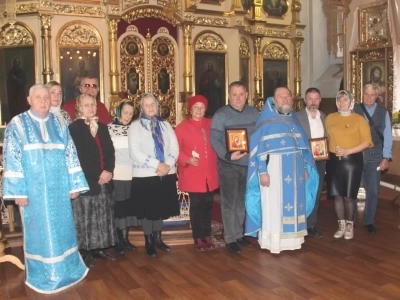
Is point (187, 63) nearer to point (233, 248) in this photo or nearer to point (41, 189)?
point (233, 248)

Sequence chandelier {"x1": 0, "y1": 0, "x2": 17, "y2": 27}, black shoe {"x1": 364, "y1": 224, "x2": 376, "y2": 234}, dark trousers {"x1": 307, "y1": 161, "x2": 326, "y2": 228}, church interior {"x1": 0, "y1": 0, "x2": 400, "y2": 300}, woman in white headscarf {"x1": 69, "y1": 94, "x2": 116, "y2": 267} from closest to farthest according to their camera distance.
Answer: church interior {"x1": 0, "y1": 0, "x2": 400, "y2": 300} → woman in white headscarf {"x1": 69, "y1": 94, "x2": 116, "y2": 267} → dark trousers {"x1": 307, "y1": 161, "x2": 326, "y2": 228} → black shoe {"x1": 364, "y1": 224, "x2": 376, "y2": 234} → chandelier {"x1": 0, "y1": 0, "x2": 17, "y2": 27}

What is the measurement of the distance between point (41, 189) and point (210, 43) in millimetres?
7051

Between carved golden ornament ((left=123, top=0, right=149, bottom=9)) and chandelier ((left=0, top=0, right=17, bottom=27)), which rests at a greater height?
carved golden ornament ((left=123, top=0, right=149, bottom=9))

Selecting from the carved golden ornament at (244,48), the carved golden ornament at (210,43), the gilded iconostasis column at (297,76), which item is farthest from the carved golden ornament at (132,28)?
the gilded iconostasis column at (297,76)

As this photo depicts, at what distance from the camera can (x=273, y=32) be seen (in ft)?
37.4

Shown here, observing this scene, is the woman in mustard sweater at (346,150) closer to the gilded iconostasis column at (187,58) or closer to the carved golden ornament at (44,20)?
the gilded iconostasis column at (187,58)

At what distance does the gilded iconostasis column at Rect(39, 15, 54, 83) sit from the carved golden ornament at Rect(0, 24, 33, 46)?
31cm

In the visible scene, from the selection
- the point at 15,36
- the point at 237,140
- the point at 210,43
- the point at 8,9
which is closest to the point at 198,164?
the point at 237,140

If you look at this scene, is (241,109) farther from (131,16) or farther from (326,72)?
(326,72)

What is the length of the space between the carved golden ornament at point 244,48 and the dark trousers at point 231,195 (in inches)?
260

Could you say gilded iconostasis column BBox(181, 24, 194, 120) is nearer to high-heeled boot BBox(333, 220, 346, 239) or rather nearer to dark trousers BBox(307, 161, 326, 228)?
dark trousers BBox(307, 161, 326, 228)

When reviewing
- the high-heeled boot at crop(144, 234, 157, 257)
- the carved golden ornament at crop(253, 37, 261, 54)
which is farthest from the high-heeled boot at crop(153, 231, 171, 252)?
the carved golden ornament at crop(253, 37, 261, 54)

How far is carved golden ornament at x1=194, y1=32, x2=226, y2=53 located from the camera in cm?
998

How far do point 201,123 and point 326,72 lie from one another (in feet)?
27.2
